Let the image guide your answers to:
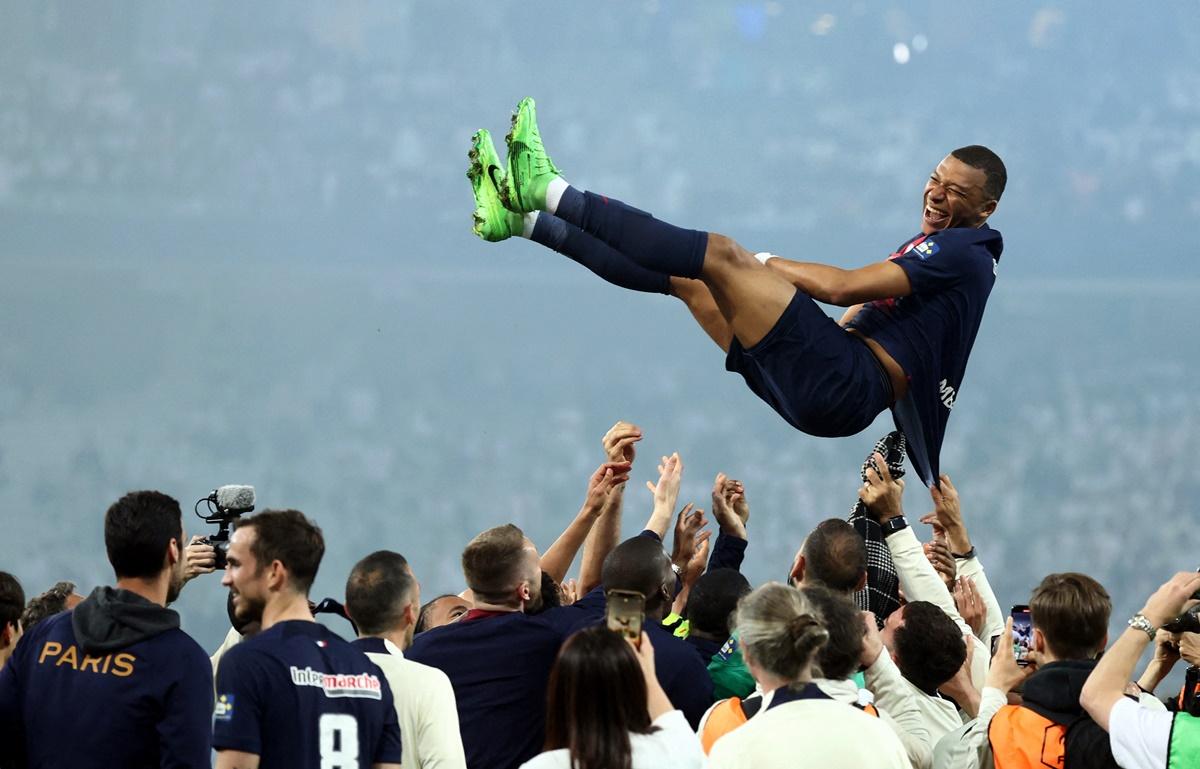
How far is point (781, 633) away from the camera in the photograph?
6.87 ft

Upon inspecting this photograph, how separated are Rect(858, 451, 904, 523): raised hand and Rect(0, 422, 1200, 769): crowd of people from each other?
39 centimetres

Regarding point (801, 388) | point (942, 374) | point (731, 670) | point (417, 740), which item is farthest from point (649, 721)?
point (942, 374)

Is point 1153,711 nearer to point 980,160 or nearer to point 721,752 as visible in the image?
point 721,752

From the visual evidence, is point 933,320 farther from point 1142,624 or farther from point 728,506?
point 1142,624

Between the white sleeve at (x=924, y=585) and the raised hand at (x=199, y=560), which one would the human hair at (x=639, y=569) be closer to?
the white sleeve at (x=924, y=585)

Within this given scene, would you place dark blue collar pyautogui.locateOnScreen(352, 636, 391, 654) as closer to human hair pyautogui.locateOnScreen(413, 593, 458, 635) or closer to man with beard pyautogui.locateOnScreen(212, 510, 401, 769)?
man with beard pyautogui.locateOnScreen(212, 510, 401, 769)

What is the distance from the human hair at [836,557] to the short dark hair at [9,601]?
1.56 metres

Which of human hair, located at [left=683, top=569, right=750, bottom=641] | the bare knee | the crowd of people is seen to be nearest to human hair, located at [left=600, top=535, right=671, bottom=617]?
the crowd of people

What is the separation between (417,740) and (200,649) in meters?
0.40

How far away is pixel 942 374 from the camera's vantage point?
141 inches

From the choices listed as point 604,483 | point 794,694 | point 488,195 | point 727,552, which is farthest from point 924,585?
point 488,195

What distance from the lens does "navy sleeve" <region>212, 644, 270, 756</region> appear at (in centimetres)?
199

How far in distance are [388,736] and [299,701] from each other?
0.64ft

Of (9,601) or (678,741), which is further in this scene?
(9,601)
